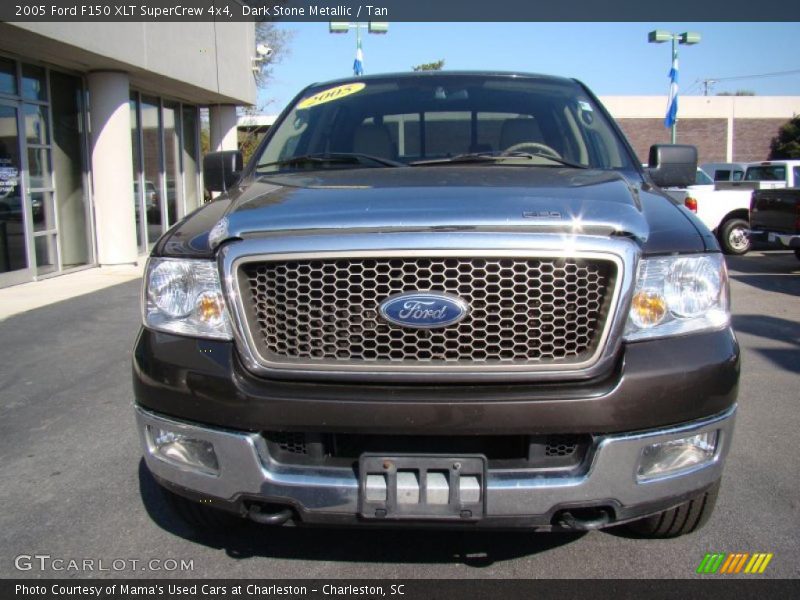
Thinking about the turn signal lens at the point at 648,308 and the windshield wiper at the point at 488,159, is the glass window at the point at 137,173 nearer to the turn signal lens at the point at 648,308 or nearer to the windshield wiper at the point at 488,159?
the windshield wiper at the point at 488,159

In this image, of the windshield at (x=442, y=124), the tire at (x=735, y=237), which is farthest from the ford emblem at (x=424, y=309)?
the tire at (x=735, y=237)

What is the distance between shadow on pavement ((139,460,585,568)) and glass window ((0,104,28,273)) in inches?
326

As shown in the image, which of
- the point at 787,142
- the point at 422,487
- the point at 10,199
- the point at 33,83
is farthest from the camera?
the point at 787,142

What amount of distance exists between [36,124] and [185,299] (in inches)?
386

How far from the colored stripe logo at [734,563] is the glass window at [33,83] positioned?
10701 millimetres

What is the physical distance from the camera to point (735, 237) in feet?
48.2

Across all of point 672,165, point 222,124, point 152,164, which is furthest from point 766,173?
point 672,165

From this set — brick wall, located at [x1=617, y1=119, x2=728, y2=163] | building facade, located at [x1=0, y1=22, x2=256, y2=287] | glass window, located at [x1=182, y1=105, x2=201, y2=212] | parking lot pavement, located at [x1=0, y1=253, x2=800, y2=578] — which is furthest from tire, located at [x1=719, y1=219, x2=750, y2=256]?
brick wall, located at [x1=617, y1=119, x2=728, y2=163]

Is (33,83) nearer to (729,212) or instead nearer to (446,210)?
(446,210)

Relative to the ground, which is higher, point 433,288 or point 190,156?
point 190,156

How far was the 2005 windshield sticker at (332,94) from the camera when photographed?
13.2 feet

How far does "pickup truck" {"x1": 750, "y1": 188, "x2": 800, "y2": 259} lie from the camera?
1133 centimetres

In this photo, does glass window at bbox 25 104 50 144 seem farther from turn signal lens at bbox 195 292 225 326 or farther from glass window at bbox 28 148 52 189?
turn signal lens at bbox 195 292 225 326
